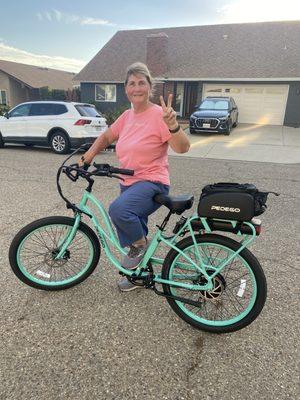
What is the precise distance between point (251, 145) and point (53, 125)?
7.61 m

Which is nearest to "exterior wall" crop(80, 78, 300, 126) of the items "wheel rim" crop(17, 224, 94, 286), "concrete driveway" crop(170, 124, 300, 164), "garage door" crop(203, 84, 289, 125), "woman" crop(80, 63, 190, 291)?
"garage door" crop(203, 84, 289, 125)

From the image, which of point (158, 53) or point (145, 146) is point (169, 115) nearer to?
point (145, 146)

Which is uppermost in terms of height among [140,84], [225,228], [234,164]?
[140,84]

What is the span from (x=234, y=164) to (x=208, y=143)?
149 inches

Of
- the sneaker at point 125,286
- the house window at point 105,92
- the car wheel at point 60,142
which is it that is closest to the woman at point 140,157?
the sneaker at point 125,286

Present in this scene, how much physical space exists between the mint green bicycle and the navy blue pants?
10 centimetres

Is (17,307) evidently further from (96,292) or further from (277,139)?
(277,139)

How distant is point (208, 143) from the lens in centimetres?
1291

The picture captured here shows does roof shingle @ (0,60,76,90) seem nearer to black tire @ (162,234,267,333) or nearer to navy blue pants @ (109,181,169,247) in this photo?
navy blue pants @ (109,181,169,247)

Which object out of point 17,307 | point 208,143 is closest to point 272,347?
point 17,307

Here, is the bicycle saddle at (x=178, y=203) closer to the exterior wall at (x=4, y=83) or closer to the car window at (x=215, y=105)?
the car window at (x=215, y=105)

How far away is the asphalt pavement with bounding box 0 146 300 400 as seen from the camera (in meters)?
2.00

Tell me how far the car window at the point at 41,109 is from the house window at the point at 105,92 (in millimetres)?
13313

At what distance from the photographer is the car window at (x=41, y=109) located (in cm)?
1041
